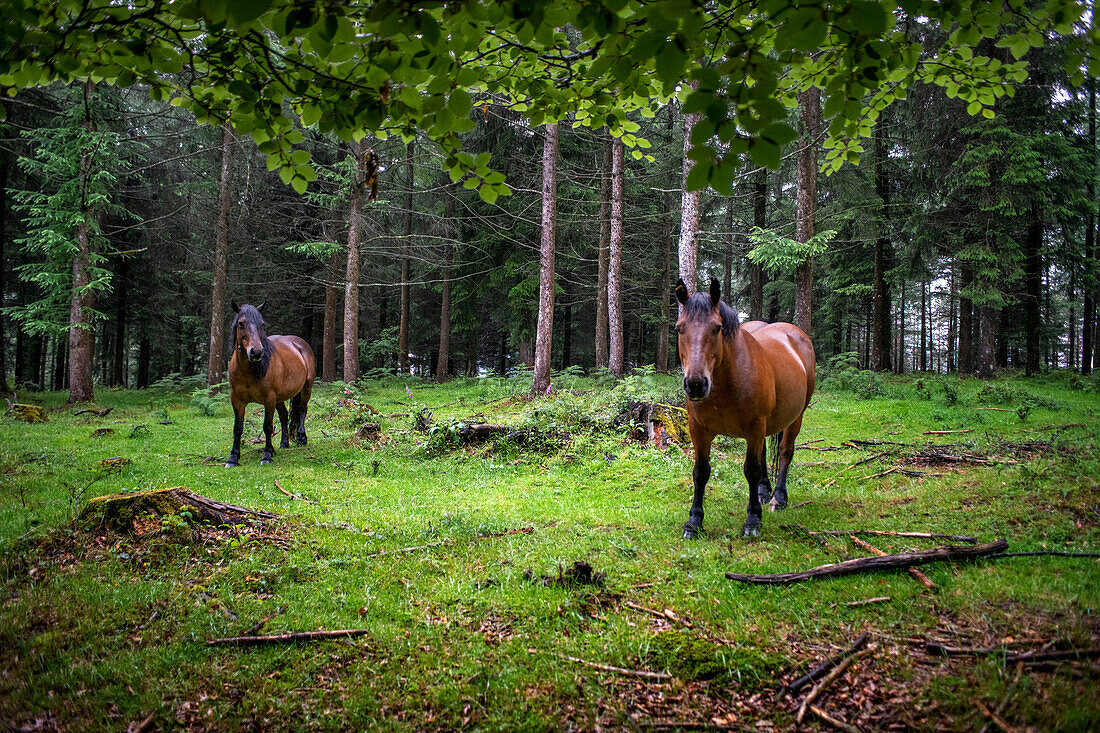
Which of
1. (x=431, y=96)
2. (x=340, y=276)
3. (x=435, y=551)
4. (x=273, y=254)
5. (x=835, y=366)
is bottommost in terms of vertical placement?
(x=435, y=551)

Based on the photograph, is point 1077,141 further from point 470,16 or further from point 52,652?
point 52,652

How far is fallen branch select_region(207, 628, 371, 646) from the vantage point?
2.87 metres

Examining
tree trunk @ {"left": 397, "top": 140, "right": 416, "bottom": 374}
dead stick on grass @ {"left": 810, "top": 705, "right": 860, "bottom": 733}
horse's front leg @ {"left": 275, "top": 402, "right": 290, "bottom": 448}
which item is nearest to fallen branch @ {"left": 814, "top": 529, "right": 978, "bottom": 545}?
dead stick on grass @ {"left": 810, "top": 705, "right": 860, "bottom": 733}

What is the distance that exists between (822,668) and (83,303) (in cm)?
2043

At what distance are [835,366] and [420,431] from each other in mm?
14100

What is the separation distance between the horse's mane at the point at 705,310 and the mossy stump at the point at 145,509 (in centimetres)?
472

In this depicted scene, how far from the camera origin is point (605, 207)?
19.8 meters

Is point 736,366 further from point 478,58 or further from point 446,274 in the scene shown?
point 446,274

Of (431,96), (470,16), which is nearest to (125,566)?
(431,96)

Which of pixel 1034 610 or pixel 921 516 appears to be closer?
pixel 1034 610

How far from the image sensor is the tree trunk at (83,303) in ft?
47.5

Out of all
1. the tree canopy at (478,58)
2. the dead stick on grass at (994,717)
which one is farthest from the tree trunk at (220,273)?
the dead stick on grass at (994,717)

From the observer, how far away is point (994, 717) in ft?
6.35

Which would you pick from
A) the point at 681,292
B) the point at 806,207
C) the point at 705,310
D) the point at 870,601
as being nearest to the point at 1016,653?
the point at 870,601
